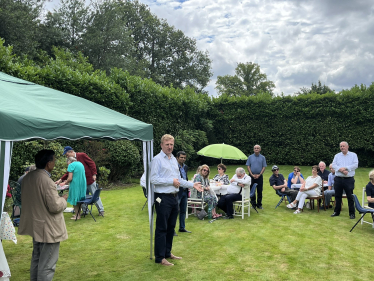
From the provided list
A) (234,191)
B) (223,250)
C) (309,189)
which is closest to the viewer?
(223,250)

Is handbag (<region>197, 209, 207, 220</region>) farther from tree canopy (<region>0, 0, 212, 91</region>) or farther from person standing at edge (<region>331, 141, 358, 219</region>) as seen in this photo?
tree canopy (<region>0, 0, 212, 91</region>)

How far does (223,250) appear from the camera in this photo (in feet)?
21.0

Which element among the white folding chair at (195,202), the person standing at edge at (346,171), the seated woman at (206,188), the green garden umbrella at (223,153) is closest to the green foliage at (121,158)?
the green garden umbrella at (223,153)

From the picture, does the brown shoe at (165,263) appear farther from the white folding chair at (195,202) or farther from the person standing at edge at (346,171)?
the person standing at edge at (346,171)

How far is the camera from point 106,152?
46.4 ft

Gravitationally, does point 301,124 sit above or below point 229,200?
above

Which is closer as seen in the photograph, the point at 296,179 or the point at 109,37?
the point at 296,179

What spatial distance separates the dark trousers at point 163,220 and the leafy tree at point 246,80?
50981 mm

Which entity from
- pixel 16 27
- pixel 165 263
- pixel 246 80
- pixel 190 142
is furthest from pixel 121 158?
pixel 246 80

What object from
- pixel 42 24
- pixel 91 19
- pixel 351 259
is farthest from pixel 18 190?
pixel 91 19

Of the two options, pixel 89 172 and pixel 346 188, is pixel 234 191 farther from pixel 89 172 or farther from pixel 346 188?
pixel 89 172

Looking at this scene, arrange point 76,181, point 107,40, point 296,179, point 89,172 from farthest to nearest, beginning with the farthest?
1. point 107,40
2. point 296,179
3. point 89,172
4. point 76,181

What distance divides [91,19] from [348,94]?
22.9m

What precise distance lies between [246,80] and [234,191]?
1940 inches
